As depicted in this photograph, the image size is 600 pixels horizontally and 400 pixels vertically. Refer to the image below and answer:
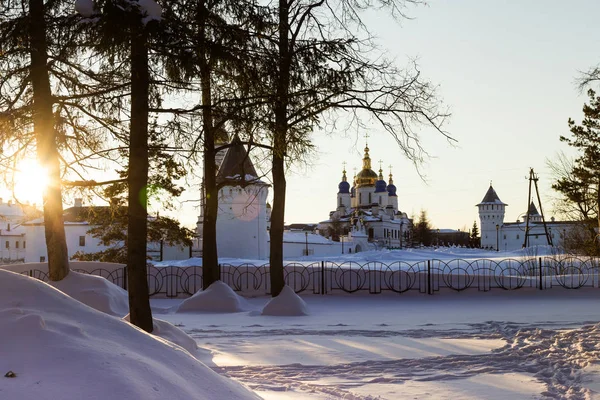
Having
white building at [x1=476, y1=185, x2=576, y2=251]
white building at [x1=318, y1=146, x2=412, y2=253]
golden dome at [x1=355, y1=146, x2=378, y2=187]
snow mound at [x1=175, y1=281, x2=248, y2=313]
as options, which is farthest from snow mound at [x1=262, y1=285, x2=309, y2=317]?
golden dome at [x1=355, y1=146, x2=378, y2=187]

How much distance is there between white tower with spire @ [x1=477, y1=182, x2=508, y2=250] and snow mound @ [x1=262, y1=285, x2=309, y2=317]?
342ft

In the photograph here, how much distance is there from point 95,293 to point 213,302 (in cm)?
308

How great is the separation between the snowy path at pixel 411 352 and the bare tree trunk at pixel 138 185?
52.1 inches

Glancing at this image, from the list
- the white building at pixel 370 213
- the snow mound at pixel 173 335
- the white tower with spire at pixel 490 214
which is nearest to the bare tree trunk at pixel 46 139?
the snow mound at pixel 173 335

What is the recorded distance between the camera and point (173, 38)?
27.1ft

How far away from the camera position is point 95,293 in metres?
13.5

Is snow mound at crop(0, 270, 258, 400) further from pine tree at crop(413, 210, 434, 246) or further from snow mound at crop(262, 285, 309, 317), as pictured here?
pine tree at crop(413, 210, 434, 246)

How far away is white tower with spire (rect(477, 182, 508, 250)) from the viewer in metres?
115

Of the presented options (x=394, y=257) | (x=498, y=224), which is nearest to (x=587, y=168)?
(x=394, y=257)

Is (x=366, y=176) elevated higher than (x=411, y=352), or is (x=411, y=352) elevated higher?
(x=366, y=176)

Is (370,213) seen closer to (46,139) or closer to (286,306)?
(286,306)

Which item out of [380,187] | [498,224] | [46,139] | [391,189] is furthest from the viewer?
[391,189]

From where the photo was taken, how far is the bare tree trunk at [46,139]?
397 inches

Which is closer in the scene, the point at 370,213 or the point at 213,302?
the point at 213,302
